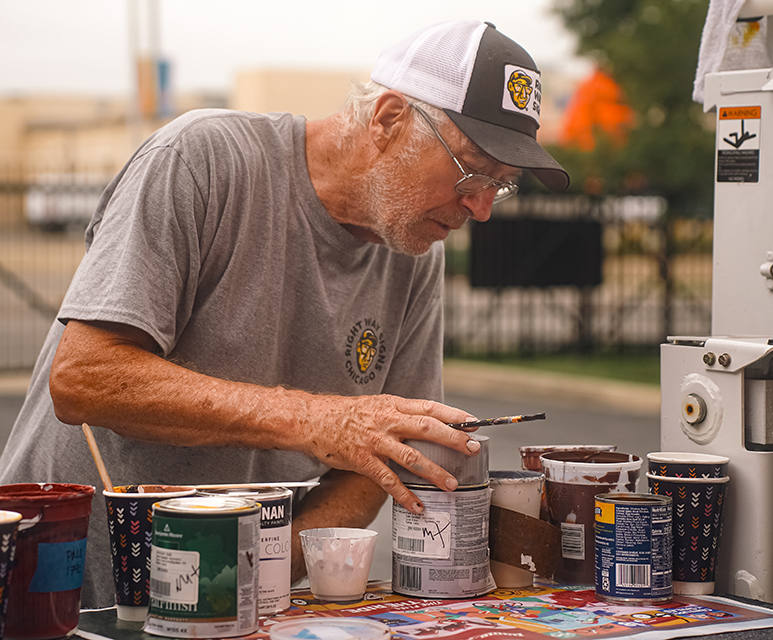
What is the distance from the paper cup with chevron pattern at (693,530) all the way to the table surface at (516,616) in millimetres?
41

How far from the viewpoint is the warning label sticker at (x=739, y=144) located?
95.0 inches

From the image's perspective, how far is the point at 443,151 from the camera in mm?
2285

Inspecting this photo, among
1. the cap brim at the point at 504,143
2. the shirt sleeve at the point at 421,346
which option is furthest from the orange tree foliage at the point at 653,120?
the cap brim at the point at 504,143

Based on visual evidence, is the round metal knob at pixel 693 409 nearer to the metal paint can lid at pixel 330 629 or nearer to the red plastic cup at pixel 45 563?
the metal paint can lid at pixel 330 629

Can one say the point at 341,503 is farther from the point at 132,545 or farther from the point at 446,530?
the point at 132,545

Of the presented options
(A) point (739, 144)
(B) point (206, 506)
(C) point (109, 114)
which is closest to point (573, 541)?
(B) point (206, 506)

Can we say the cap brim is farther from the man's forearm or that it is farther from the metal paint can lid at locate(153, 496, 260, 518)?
the metal paint can lid at locate(153, 496, 260, 518)

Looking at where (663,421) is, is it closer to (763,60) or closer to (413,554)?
(413,554)

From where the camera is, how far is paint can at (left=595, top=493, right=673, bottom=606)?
1782mm

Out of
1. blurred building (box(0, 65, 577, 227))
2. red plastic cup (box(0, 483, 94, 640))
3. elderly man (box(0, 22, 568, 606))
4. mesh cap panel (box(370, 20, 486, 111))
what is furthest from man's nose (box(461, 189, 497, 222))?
blurred building (box(0, 65, 577, 227))

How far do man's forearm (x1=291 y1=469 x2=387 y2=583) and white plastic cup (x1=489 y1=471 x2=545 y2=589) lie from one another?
1.78ft

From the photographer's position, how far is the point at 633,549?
179 cm

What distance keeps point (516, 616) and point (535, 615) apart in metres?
0.04

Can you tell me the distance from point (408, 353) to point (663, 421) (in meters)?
0.76
